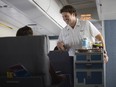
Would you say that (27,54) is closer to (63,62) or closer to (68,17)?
(63,62)

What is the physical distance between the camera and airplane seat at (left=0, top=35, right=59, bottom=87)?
4.96 ft

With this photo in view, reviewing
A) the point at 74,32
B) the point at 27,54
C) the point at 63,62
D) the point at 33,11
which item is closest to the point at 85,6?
the point at 33,11

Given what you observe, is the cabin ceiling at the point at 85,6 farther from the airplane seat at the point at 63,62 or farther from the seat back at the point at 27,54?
the seat back at the point at 27,54

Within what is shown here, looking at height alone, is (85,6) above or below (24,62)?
above

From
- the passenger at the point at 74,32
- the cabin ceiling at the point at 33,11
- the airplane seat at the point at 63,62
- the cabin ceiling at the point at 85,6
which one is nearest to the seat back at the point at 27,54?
the airplane seat at the point at 63,62

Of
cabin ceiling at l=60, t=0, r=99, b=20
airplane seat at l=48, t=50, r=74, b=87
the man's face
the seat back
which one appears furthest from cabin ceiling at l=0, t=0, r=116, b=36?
the seat back

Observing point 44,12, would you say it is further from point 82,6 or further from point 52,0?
point 82,6

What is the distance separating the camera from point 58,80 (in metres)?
1.74

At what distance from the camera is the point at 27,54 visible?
1.55 meters

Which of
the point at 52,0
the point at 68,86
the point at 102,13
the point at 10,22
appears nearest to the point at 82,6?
the point at 102,13

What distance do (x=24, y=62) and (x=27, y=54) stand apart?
6 centimetres

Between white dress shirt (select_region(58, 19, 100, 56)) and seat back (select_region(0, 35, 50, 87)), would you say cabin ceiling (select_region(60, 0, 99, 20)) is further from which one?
seat back (select_region(0, 35, 50, 87))

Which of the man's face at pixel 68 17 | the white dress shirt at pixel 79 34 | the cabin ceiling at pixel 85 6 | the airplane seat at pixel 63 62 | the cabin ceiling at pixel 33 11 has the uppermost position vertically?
the cabin ceiling at pixel 85 6

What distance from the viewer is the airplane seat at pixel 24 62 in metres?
1.51
